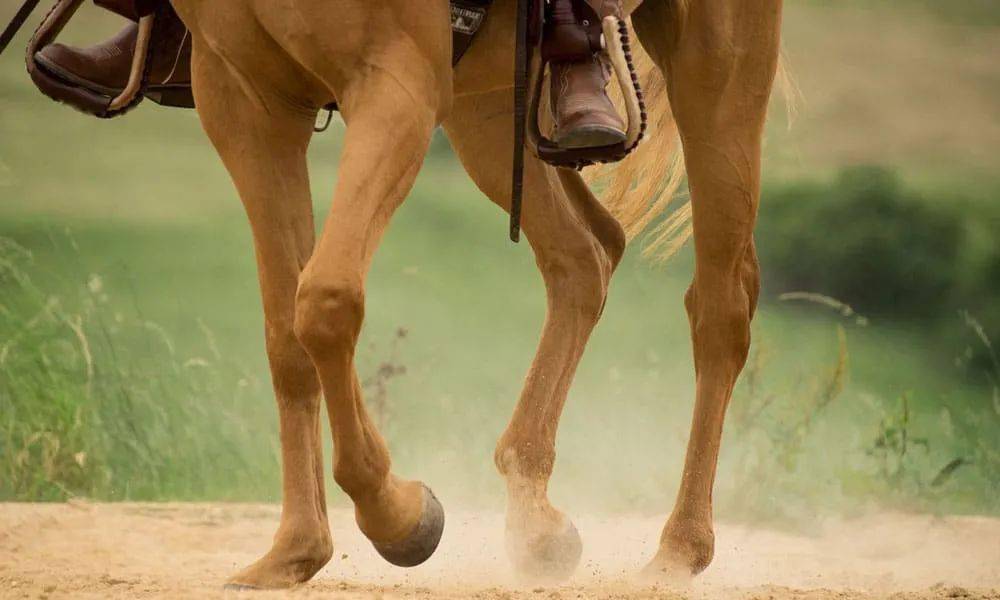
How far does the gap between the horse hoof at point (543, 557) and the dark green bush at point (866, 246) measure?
3106 millimetres

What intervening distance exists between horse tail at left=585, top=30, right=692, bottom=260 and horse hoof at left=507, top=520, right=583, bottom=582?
118 cm

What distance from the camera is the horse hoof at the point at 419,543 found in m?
4.00

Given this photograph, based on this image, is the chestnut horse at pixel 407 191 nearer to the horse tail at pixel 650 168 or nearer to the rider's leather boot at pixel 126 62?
the horse tail at pixel 650 168

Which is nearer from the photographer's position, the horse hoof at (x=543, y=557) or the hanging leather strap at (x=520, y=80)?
the hanging leather strap at (x=520, y=80)

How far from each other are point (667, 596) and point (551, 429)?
3.00ft

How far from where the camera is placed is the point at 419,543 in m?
4.03

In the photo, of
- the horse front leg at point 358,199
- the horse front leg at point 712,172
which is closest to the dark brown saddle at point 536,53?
the horse front leg at point 358,199

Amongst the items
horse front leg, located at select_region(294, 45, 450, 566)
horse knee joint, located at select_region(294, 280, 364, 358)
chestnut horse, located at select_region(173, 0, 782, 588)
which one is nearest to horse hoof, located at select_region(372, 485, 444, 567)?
chestnut horse, located at select_region(173, 0, 782, 588)

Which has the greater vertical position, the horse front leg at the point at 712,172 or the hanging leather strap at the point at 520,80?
the hanging leather strap at the point at 520,80

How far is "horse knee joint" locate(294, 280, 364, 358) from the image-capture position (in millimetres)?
3455

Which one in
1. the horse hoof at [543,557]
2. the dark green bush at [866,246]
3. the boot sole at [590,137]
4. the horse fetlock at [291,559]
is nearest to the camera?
the boot sole at [590,137]

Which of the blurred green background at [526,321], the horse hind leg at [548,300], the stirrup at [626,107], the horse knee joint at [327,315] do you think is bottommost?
the blurred green background at [526,321]

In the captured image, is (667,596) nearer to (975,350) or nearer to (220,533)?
(220,533)

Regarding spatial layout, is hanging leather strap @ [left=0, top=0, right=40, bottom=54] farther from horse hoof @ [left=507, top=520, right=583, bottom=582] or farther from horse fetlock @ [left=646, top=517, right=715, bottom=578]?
horse fetlock @ [left=646, top=517, right=715, bottom=578]
